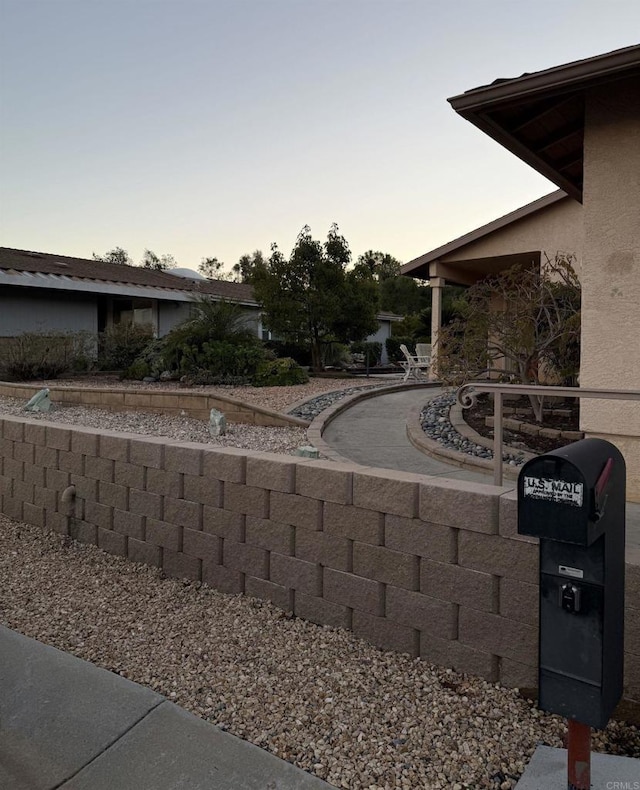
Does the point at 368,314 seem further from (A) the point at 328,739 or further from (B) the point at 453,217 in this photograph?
(A) the point at 328,739

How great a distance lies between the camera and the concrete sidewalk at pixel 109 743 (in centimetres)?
227

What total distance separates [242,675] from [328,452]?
362 centimetres

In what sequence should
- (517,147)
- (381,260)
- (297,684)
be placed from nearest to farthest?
(297,684), (517,147), (381,260)

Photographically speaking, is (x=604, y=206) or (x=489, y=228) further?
(x=489, y=228)

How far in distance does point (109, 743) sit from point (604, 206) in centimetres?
520

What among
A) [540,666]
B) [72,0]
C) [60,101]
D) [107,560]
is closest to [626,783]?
[540,666]

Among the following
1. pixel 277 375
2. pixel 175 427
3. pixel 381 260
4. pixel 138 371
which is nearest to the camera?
pixel 175 427

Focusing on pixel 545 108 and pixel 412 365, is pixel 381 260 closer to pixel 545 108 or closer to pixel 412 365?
pixel 412 365

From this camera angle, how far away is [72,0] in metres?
9.13

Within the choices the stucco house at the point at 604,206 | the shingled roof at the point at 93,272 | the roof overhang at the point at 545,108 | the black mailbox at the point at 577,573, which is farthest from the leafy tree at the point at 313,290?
the black mailbox at the point at 577,573

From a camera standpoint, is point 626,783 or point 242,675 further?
point 242,675

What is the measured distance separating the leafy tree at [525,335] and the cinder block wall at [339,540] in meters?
4.94

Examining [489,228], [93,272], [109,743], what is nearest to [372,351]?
[93,272]

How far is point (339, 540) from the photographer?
335 centimetres
